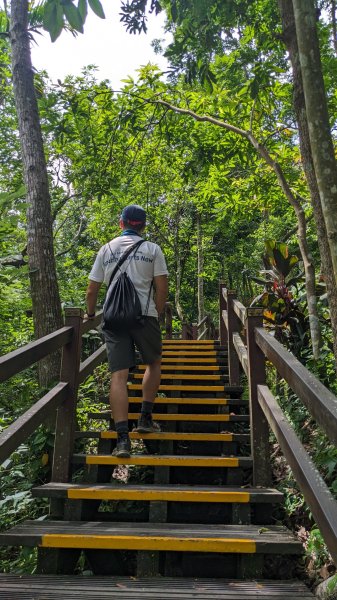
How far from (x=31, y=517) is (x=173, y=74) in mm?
4498

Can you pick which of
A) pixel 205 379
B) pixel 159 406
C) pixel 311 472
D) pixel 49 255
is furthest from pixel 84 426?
pixel 311 472

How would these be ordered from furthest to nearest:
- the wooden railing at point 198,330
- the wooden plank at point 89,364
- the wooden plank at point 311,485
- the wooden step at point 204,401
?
the wooden railing at point 198,330 → the wooden step at point 204,401 → the wooden plank at point 89,364 → the wooden plank at point 311,485

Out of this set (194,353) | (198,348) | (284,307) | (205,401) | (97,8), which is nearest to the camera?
(97,8)

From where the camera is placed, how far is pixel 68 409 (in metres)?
3.17

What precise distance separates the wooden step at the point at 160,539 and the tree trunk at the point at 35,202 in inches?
80.0

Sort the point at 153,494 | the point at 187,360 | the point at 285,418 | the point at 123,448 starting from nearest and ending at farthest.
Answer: the point at 285,418, the point at 153,494, the point at 123,448, the point at 187,360

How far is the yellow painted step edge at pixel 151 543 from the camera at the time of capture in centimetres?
218

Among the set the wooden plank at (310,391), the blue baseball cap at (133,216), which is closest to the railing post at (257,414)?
the wooden plank at (310,391)

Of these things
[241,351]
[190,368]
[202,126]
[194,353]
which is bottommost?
[190,368]

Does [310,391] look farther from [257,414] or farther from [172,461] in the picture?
[172,461]

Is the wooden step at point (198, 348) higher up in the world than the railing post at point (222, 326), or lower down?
lower down

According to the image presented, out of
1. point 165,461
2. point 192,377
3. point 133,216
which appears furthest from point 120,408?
point 192,377

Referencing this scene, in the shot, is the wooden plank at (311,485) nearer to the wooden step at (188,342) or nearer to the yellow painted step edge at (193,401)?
the yellow painted step edge at (193,401)

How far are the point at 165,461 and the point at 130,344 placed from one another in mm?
855
